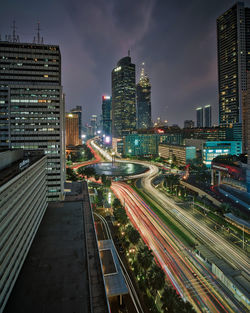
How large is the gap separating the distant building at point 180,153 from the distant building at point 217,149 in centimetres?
1048

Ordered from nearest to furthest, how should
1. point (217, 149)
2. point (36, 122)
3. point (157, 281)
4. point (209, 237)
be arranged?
point (157, 281) < point (209, 237) < point (36, 122) < point (217, 149)

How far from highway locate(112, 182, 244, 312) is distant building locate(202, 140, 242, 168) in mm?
104529

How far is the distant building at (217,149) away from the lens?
500 feet

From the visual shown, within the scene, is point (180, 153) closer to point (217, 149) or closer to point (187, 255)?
point (217, 149)

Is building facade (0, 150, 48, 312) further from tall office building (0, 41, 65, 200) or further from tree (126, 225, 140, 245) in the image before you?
tall office building (0, 41, 65, 200)

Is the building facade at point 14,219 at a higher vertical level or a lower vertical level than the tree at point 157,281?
higher

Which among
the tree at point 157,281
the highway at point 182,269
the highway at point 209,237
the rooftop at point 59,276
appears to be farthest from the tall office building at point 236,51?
the rooftop at point 59,276

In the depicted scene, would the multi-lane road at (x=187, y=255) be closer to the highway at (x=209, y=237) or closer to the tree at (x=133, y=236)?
the highway at (x=209, y=237)

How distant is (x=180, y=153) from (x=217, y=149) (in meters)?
30.0

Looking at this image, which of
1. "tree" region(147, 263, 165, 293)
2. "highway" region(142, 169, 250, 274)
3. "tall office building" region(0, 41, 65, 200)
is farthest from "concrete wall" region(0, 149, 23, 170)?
"highway" region(142, 169, 250, 274)

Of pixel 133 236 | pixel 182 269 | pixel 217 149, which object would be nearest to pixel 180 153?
pixel 217 149

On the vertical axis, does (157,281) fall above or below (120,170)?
below

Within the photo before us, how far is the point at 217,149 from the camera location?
154 metres

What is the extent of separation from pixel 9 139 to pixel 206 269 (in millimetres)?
74590
